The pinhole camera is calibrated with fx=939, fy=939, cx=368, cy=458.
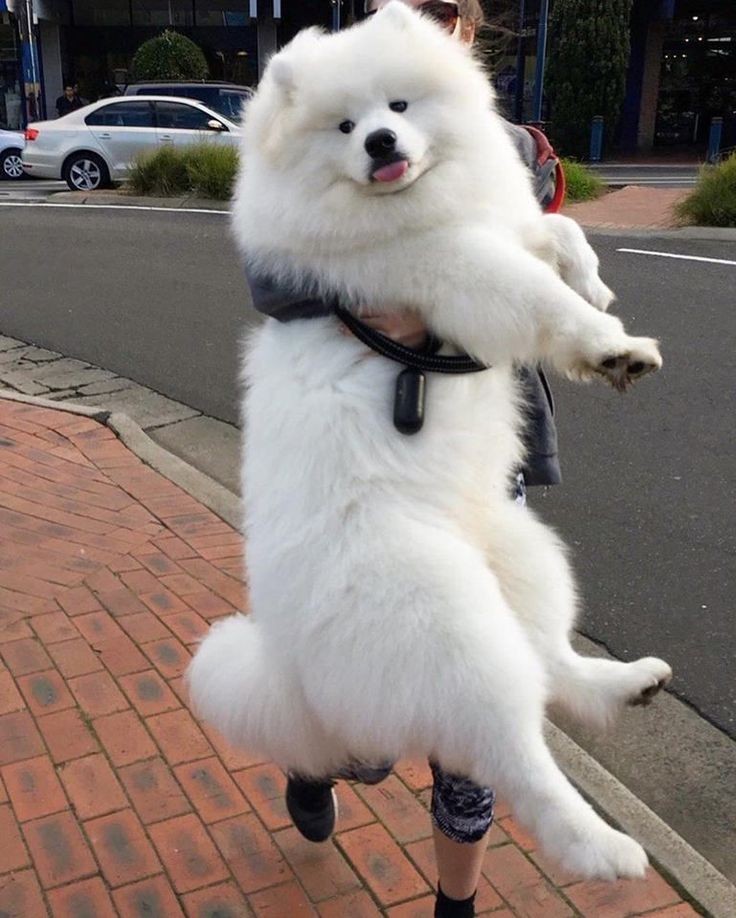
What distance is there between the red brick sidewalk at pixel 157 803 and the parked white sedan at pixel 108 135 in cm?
1433

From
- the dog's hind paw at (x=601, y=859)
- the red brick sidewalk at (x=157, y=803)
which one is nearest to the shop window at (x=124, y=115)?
the red brick sidewalk at (x=157, y=803)

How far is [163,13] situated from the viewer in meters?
30.6

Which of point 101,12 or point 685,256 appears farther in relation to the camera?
point 101,12

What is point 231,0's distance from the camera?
30.5 m

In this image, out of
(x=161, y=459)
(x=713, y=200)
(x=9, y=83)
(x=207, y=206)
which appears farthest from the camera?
(x=9, y=83)

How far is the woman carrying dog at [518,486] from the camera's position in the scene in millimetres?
2025

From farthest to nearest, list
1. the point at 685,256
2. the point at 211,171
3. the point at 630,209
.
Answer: the point at 211,171, the point at 630,209, the point at 685,256

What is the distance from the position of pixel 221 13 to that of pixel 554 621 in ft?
107

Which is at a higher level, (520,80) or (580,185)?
(520,80)

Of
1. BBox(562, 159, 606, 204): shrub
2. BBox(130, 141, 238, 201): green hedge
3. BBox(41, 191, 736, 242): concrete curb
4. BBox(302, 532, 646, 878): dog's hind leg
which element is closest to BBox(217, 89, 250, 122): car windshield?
BBox(130, 141, 238, 201): green hedge

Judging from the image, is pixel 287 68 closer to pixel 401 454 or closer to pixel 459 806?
pixel 401 454

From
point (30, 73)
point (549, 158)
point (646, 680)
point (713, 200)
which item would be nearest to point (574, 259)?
point (549, 158)

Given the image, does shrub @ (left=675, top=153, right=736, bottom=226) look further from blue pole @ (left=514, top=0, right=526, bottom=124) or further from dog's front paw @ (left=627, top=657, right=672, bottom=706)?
blue pole @ (left=514, top=0, right=526, bottom=124)

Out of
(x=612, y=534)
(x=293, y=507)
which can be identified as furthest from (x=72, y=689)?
(x=612, y=534)
